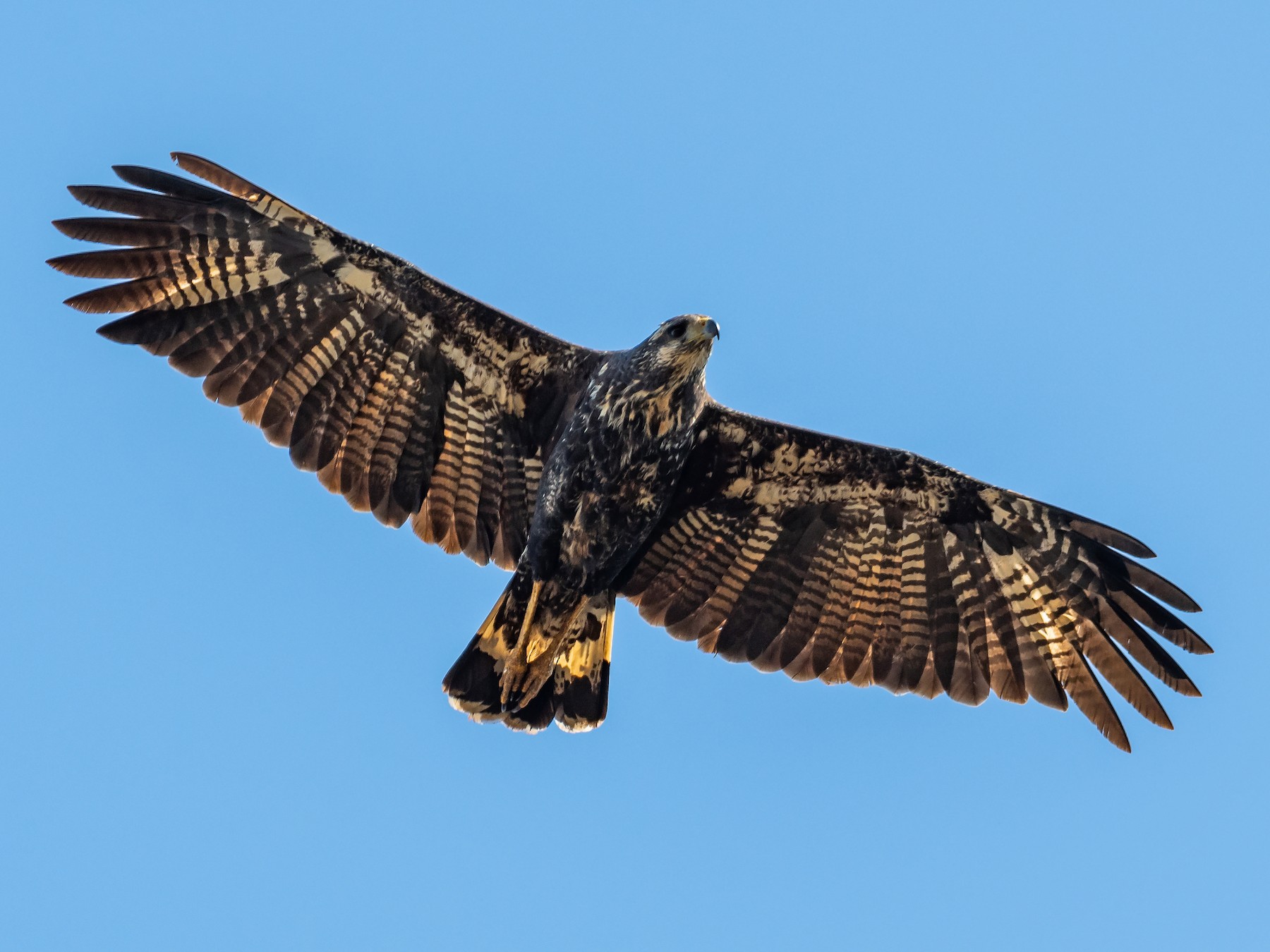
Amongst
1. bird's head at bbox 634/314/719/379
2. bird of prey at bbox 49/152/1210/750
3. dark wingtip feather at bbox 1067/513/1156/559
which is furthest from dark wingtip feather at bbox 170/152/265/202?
dark wingtip feather at bbox 1067/513/1156/559

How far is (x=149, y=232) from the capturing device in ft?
39.0

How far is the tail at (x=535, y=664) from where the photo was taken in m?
12.0

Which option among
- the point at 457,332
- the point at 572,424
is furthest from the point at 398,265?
the point at 572,424

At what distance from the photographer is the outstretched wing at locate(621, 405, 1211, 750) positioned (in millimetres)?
12086

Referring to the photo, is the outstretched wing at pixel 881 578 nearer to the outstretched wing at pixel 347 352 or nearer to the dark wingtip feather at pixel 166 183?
the outstretched wing at pixel 347 352

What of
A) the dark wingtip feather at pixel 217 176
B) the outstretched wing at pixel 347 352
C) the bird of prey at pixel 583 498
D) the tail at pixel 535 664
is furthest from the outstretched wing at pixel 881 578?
the dark wingtip feather at pixel 217 176

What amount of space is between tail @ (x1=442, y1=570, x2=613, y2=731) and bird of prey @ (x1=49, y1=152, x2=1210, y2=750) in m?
0.02

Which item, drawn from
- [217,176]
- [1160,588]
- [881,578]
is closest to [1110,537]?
[1160,588]

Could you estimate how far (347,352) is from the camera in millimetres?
12250

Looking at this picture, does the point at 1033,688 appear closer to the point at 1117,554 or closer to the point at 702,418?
the point at 1117,554

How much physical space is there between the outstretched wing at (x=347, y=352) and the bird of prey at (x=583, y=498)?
16 mm

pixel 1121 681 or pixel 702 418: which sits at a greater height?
pixel 702 418

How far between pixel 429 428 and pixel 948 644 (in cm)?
397

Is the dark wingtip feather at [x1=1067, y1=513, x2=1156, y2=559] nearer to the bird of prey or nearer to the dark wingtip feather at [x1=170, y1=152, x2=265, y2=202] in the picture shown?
the bird of prey
